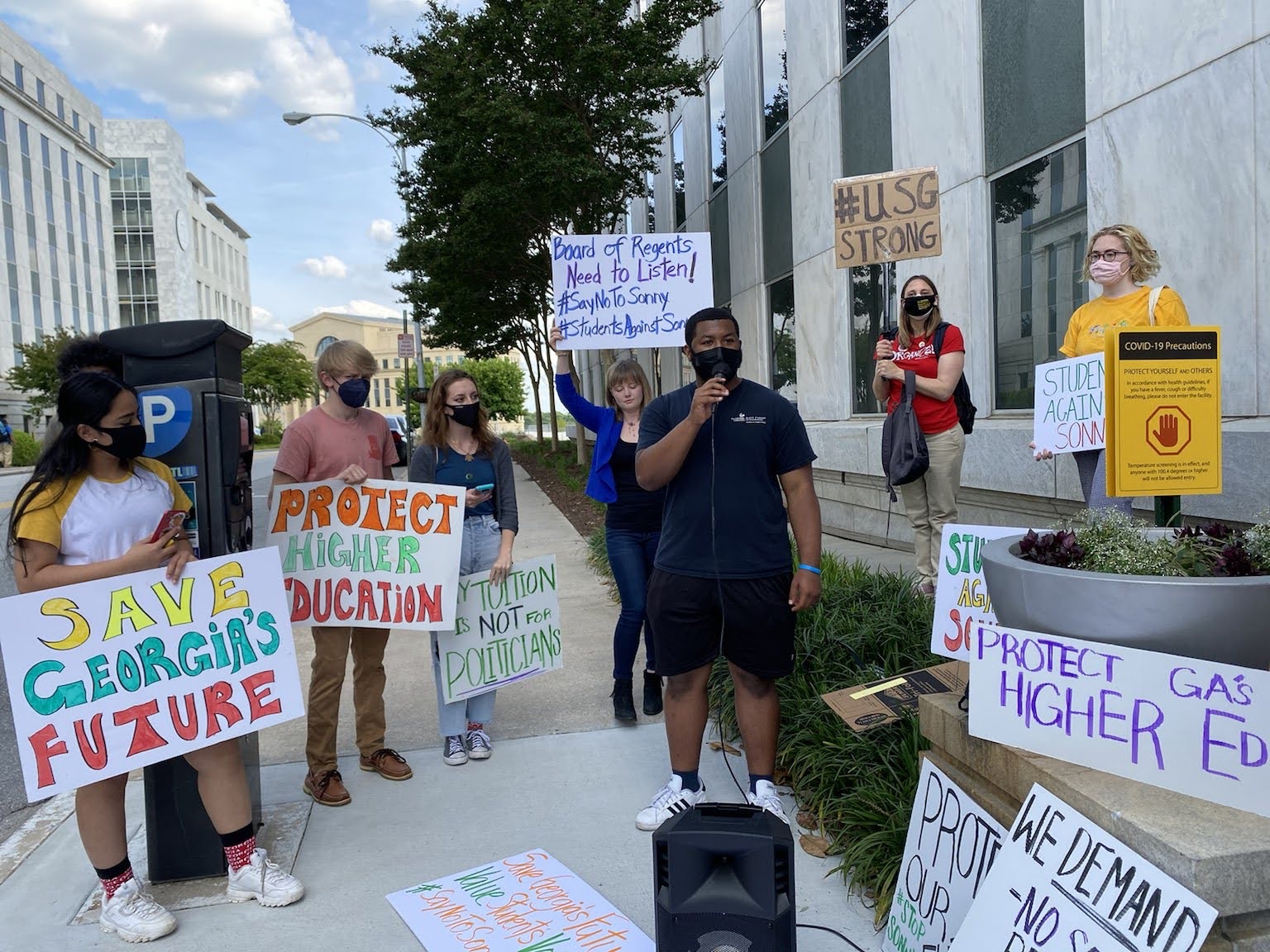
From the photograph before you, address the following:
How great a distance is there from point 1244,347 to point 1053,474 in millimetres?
1684

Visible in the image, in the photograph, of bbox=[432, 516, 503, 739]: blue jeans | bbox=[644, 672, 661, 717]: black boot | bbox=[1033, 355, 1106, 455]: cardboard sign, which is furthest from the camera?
bbox=[644, 672, 661, 717]: black boot

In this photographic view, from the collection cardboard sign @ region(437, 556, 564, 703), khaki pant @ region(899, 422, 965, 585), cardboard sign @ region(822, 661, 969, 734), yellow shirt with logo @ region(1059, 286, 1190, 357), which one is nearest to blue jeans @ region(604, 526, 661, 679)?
cardboard sign @ region(437, 556, 564, 703)

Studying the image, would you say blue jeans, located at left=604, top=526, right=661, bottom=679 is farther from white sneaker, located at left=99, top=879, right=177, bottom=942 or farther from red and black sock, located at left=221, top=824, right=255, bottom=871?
white sneaker, located at left=99, top=879, right=177, bottom=942

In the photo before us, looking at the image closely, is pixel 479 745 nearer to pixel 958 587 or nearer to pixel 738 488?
pixel 738 488

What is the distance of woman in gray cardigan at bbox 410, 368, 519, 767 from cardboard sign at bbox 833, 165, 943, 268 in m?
2.35

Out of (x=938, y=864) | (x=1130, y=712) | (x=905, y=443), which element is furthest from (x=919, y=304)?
(x=1130, y=712)

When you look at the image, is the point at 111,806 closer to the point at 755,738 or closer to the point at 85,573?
the point at 85,573

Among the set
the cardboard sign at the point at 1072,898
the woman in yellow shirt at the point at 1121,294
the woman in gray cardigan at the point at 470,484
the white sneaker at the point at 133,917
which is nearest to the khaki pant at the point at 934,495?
the woman in yellow shirt at the point at 1121,294

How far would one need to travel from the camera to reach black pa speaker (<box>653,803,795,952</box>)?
2.21 metres

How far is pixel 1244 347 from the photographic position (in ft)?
16.5

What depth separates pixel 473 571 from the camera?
→ 453 centimetres

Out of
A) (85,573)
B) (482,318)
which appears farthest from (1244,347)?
(482,318)

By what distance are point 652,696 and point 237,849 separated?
2292 mm

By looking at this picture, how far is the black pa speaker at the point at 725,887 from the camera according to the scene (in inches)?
87.2
